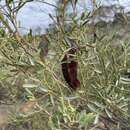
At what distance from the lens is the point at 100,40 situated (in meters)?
2.31

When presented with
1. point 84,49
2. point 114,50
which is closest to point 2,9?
point 84,49

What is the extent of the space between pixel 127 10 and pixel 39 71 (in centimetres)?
168

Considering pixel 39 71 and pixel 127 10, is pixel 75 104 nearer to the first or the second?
pixel 39 71

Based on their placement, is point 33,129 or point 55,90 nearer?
point 55,90

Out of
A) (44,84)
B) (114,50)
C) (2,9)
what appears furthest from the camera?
(114,50)

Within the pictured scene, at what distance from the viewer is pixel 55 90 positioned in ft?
7.42

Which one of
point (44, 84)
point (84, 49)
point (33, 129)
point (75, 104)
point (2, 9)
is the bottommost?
point (33, 129)

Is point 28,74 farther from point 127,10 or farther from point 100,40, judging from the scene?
point 127,10

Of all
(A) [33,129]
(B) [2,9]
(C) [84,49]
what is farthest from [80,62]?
Result: (A) [33,129]

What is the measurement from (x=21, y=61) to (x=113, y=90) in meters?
0.44

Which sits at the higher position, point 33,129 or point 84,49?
point 84,49

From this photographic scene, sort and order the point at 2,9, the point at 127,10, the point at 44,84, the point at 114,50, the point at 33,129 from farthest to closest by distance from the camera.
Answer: the point at 33,129
the point at 127,10
the point at 114,50
the point at 44,84
the point at 2,9

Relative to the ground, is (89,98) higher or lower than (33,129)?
higher

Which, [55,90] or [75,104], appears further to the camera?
[75,104]
